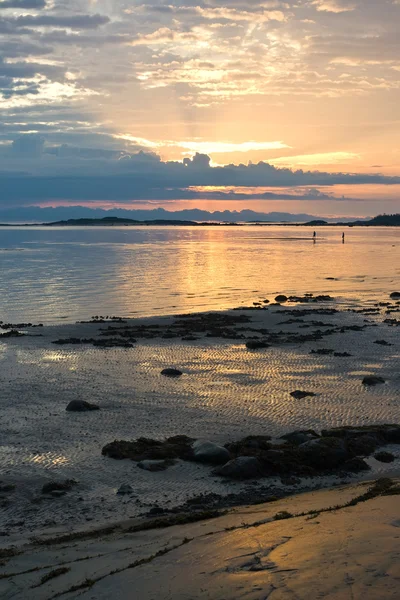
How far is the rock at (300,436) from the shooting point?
47.4ft

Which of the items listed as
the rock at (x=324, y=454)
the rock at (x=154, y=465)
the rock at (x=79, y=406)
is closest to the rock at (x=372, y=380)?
the rock at (x=324, y=454)

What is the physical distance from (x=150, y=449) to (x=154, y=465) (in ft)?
2.75

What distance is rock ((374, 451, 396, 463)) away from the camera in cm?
1359

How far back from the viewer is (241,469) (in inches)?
499

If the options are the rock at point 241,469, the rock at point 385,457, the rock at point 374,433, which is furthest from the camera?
the rock at point 374,433

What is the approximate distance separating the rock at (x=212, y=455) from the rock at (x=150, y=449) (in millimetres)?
230

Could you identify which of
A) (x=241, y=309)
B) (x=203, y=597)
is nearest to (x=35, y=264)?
(x=241, y=309)

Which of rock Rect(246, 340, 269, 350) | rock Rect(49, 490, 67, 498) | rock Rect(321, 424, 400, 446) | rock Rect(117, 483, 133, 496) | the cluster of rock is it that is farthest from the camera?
rock Rect(246, 340, 269, 350)

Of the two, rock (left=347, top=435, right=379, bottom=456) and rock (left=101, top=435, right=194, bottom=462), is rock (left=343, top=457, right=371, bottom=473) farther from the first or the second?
rock (left=101, top=435, right=194, bottom=462)

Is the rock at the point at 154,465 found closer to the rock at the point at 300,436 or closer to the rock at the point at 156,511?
the rock at the point at 156,511

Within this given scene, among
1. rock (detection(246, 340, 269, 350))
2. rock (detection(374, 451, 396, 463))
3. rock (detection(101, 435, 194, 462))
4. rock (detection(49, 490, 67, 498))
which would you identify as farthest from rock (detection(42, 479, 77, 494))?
rock (detection(246, 340, 269, 350))

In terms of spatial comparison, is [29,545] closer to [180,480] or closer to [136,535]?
[136,535]

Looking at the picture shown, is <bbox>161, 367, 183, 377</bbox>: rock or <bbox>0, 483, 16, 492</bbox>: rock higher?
<bbox>161, 367, 183, 377</bbox>: rock

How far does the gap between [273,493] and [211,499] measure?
4.03ft
